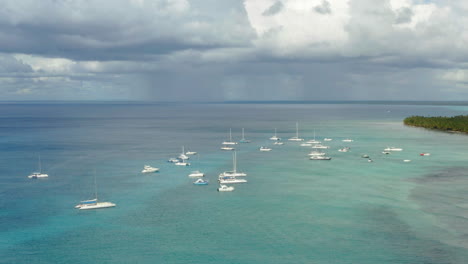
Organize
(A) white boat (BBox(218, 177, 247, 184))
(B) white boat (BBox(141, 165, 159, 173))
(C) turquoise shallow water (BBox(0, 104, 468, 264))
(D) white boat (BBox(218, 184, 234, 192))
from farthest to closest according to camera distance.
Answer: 1. (B) white boat (BBox(141, 165, 159, 173))
2. (A) white boat (BBox(218, 177, 247, 184))
3. (D) white boat (BBox(218, 184, 234, 192))
4. (C) turquoise shallow water (BBox(0, 104, 468, 264))

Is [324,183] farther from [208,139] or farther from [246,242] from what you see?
[208,139]

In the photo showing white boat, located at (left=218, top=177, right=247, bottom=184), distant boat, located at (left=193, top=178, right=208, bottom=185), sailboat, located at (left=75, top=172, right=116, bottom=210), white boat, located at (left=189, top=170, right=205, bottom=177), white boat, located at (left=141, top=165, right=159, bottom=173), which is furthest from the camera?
white boat, located at (left=141, top=165, right=159, bottom=173)

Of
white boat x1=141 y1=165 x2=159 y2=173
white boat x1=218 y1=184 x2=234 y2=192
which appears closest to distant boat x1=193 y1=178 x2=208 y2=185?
white boat x1=218 y1=184 x2=234 y2=192

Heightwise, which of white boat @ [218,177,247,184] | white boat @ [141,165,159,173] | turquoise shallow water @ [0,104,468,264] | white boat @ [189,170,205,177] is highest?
white boat @ [141,165,159,173]

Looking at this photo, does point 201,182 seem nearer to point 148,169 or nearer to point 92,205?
point 148,169

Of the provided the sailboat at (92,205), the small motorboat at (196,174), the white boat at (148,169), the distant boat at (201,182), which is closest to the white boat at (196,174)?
the small motorboat at (196,174)

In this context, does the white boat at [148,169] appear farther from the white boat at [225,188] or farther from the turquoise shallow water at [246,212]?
the white boat at [225,188]

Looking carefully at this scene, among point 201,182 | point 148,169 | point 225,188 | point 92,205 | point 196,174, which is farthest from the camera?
point 148,169

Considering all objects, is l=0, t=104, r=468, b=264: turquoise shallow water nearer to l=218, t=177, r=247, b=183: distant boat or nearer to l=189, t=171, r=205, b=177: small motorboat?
l=189, t=171, r=205, b=177: small motorboat

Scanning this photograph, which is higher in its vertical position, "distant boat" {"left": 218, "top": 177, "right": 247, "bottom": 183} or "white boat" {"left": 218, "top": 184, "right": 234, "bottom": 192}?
"distant boat" {"left": 218, "top": 177, "right": 247, "bottom": 183}

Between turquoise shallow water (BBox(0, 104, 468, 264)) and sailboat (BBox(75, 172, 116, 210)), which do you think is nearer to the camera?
turquoise shallow water (BBox(0, 104, 468, 264))

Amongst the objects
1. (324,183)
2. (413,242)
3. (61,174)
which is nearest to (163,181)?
(61,174)

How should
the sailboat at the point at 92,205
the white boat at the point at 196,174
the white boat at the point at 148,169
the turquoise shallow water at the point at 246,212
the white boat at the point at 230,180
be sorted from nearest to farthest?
the turquoise shallow water at the point at 246,212 → the sailboat at the point at 92,205 → the white boat at the point at 230,180 → the white boat at the point at 196,174 → the white boat at the point at 148,169

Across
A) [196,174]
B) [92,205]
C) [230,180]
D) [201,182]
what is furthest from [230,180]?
[92,205]
